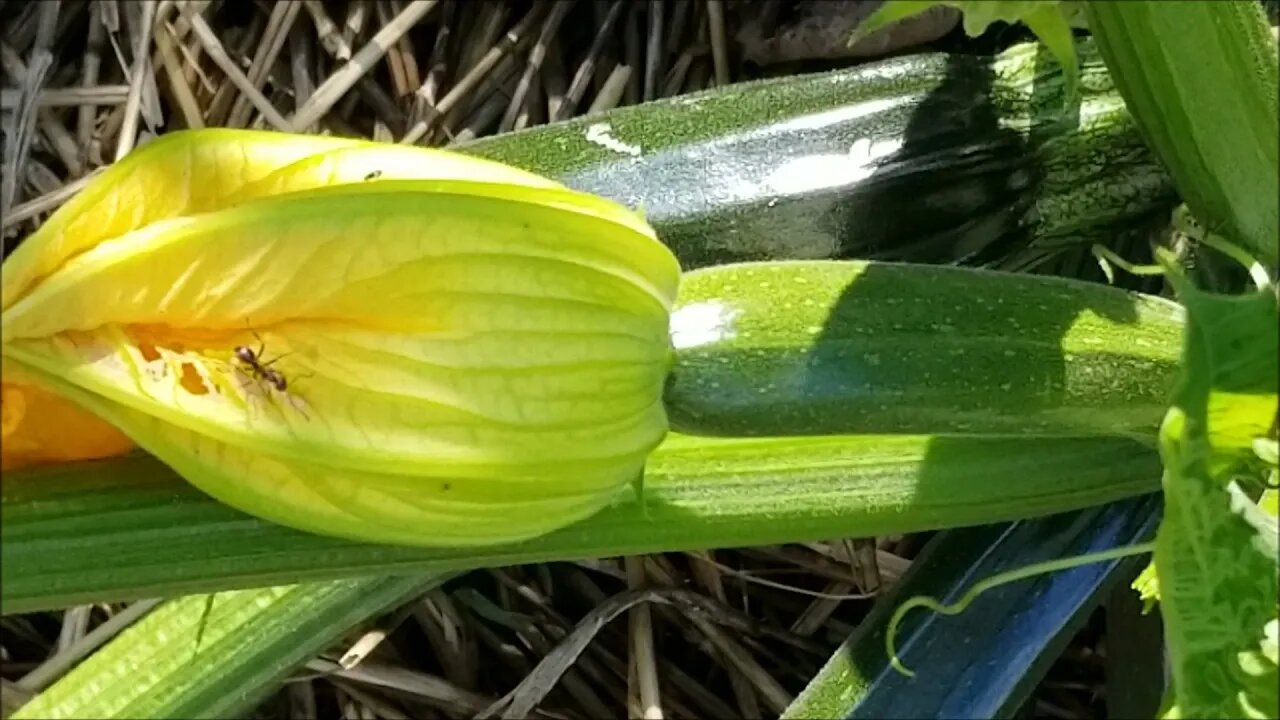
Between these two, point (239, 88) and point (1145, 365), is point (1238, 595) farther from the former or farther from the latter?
point (239, 88)

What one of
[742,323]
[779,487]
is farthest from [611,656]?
[742,323]

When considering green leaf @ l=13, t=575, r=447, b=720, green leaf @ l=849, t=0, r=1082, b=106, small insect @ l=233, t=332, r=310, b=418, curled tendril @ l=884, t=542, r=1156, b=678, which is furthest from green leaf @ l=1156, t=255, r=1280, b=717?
green leaf @ l=13, t=575, r=447, b=720

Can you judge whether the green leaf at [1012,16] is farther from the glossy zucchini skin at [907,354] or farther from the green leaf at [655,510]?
the green leaf at [655,510]

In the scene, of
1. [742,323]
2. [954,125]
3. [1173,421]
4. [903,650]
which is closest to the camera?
[1173,421]

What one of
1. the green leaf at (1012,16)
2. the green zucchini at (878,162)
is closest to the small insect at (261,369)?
the green leaf at (1012,16)

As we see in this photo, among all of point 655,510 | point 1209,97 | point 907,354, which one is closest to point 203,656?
point 655,510

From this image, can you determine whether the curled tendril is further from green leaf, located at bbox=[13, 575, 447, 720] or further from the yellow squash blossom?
green leaf, located at bbox=[13, 575, 447, 720]

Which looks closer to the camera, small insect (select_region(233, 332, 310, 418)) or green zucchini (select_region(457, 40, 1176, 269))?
small insect (select_region(233, 332, 310, 418))
